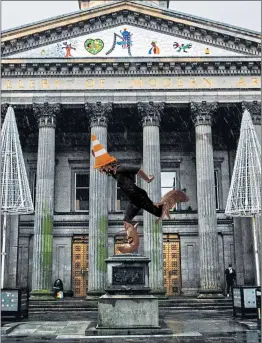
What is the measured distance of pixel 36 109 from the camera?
95.4 feet

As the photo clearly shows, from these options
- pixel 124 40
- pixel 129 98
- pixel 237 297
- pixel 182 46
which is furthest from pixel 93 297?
pixel 182 46

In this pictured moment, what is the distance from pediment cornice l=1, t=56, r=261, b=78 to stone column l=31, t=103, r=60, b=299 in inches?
89.1

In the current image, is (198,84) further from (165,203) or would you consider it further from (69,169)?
(165,203)

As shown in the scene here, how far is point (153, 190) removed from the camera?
27.7 meters

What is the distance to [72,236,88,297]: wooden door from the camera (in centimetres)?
3216

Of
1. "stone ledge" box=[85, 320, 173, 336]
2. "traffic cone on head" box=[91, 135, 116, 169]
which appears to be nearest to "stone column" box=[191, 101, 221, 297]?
"stone ledge" box=[85, 320, 173, 336]

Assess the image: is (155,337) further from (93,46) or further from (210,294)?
(93,46)

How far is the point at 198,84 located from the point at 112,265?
1846 centimetres

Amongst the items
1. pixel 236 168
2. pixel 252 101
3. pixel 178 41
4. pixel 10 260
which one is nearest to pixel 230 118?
pixel 252 101

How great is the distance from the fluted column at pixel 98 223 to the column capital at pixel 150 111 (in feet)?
7.06

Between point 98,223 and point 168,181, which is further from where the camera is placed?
point 168,181

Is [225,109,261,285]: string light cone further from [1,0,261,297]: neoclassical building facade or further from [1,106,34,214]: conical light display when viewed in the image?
[1,106,34,214]: conical light display

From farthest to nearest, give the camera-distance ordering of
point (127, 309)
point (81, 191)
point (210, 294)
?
point (81, 191)
point (210, 294)
point (127, 309)

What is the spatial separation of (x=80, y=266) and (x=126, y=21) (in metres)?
15.7
